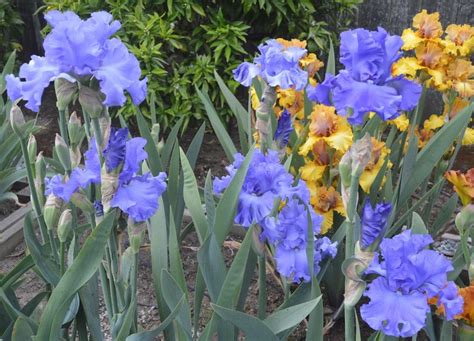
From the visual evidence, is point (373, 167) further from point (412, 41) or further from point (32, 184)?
point (32, 184)

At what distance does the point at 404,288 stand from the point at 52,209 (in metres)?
0.70

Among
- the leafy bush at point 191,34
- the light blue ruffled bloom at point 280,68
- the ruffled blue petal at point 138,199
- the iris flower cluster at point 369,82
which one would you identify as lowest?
the leafy bush at point 191,34

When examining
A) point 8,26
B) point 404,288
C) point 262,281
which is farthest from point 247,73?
point 8,26

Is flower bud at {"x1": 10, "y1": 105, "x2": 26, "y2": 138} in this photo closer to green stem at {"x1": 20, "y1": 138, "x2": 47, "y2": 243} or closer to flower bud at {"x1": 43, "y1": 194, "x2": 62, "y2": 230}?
green stem at {"x1": 20, "y1": 138, "x2": 47, "y2": 243}

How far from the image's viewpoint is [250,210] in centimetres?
122

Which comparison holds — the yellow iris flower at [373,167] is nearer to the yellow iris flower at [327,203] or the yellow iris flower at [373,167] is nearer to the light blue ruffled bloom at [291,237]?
the yellow iris flower at [327,203]

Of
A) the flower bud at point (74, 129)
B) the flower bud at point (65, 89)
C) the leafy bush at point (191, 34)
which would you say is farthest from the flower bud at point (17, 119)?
the leafy bush at point (191, 34)

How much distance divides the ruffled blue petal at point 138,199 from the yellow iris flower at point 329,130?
0.74 m

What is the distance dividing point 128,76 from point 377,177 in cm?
100

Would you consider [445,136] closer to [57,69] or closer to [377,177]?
[377,177]

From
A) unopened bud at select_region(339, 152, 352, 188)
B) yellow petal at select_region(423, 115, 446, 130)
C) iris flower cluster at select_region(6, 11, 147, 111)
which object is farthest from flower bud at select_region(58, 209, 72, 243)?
yellow petal at select_region(423, 115, 446, 130)

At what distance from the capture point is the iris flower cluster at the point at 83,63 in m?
0.91

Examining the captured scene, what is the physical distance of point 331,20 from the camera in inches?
139

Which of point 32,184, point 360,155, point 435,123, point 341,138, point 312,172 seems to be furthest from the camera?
point 435,123
